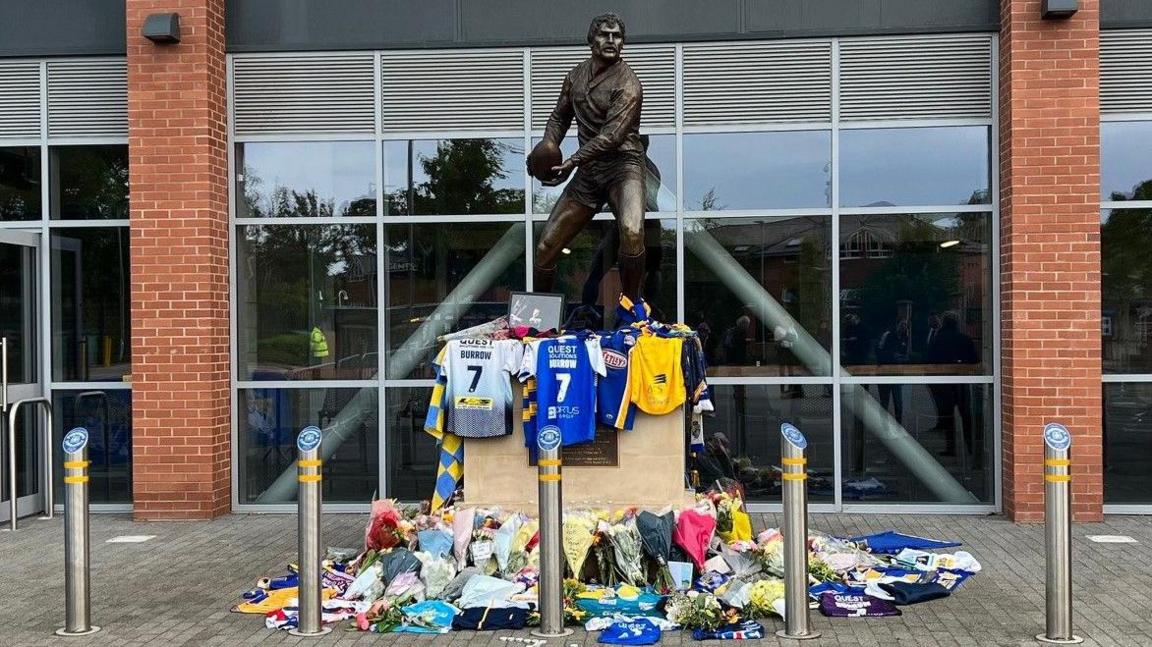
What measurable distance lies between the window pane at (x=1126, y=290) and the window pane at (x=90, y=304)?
9.47 meters

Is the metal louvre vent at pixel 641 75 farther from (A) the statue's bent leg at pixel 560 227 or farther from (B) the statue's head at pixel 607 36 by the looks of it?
(B) the statue's head at pixel 607 36

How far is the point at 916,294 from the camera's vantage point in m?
11.1

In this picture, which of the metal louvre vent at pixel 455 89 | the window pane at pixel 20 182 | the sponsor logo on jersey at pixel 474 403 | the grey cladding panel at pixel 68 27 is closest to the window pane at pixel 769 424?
the sponsor logo on jersey at pixel 474 403

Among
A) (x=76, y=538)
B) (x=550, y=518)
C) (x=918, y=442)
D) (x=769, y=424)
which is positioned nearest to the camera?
(x=550, y=518)

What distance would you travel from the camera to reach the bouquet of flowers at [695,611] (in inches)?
267

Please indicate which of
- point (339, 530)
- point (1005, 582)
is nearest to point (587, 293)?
point (339, 530)

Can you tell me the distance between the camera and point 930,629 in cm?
675

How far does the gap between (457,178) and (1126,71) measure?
6.36m

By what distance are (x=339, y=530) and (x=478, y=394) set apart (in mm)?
2813

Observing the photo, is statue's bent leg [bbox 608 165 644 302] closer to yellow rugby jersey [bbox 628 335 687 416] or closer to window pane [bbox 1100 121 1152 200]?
yellow rugby jersey [bbox 628 335 687 416]

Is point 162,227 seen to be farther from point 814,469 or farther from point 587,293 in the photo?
point 814,469

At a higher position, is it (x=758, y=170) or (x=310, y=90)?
(x=310, y=90)

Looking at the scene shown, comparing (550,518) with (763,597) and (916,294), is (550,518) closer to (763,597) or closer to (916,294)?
(763,597)

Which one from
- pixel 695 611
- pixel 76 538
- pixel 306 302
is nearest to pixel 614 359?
pixel 695 611
